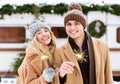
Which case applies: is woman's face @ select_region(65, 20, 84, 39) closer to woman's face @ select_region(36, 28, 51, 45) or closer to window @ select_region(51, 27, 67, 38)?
woman's face @ select_region(36, 28, 51, 45)

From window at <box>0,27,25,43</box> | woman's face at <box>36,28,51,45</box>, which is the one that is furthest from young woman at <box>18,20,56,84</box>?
window at <box>0,27,25,43</box>

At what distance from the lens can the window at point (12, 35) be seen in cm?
769

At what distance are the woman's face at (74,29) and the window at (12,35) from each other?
5.27 meters

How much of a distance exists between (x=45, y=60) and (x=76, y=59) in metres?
0.18

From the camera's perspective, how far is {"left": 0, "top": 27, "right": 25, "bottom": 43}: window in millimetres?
7691

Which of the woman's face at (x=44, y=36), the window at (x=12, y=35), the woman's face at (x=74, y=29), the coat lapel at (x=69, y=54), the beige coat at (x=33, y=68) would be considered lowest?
the window at (x=12, y=35)

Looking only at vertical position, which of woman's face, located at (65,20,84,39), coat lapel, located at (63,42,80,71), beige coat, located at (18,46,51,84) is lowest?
beige coat, located at (18,46,51,84)

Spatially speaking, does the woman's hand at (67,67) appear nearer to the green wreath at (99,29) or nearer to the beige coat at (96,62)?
the beige coat at (96,62)

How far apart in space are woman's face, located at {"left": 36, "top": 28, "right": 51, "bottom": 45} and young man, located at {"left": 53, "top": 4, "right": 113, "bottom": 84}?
4.2 inches

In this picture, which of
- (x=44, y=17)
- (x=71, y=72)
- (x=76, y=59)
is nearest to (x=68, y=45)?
(x=76, y=59)

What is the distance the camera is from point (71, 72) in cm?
224

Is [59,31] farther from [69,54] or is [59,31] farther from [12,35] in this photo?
[69,54]

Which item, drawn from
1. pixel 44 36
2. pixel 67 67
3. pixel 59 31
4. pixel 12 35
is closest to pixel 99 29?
pixel 59 31

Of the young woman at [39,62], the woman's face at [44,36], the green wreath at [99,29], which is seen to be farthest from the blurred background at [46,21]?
the young woman at [39,62]
